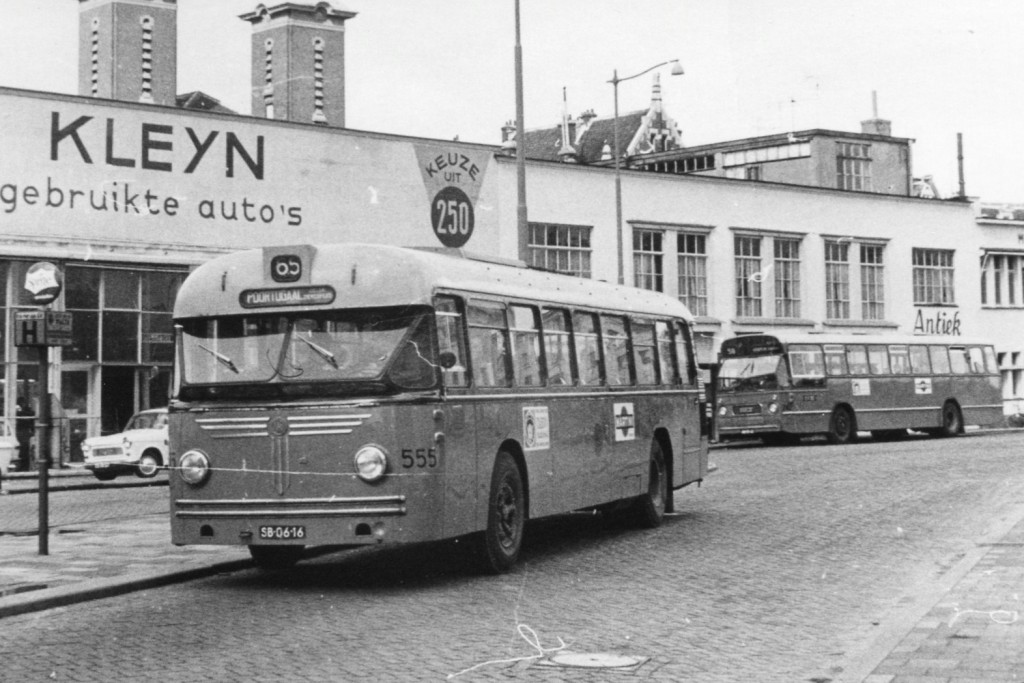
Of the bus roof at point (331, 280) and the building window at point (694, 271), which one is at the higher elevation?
the building window at point (694, 271)

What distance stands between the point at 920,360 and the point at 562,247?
35.2 feet

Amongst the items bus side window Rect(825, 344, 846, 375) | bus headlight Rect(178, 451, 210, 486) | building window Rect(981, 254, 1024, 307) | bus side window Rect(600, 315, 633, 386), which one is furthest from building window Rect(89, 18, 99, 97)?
bus headlight Rect(178, 451, 210, 486)

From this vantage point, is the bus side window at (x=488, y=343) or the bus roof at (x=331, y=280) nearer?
the bus roof at (x=331, y=280)

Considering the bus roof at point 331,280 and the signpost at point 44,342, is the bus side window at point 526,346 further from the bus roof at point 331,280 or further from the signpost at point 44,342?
the signpost at point 44,342

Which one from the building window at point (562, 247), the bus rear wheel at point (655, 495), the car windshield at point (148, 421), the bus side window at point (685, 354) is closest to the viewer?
the bus rear wheel at point (655, 495)

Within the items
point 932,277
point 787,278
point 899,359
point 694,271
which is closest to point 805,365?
point 899,359

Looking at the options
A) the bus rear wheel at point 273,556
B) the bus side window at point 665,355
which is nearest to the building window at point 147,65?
the bus side window at point 665,355

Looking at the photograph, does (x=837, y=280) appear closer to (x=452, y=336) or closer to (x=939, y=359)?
(x=939, y=359)

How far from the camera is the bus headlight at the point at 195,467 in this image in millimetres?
12500

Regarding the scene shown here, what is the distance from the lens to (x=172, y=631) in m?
10.3

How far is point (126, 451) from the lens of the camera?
1233 inches

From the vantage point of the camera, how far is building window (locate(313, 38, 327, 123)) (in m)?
57.0

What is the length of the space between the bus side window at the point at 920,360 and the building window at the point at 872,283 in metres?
13.4

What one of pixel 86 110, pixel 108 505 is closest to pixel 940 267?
pixel 86 110
